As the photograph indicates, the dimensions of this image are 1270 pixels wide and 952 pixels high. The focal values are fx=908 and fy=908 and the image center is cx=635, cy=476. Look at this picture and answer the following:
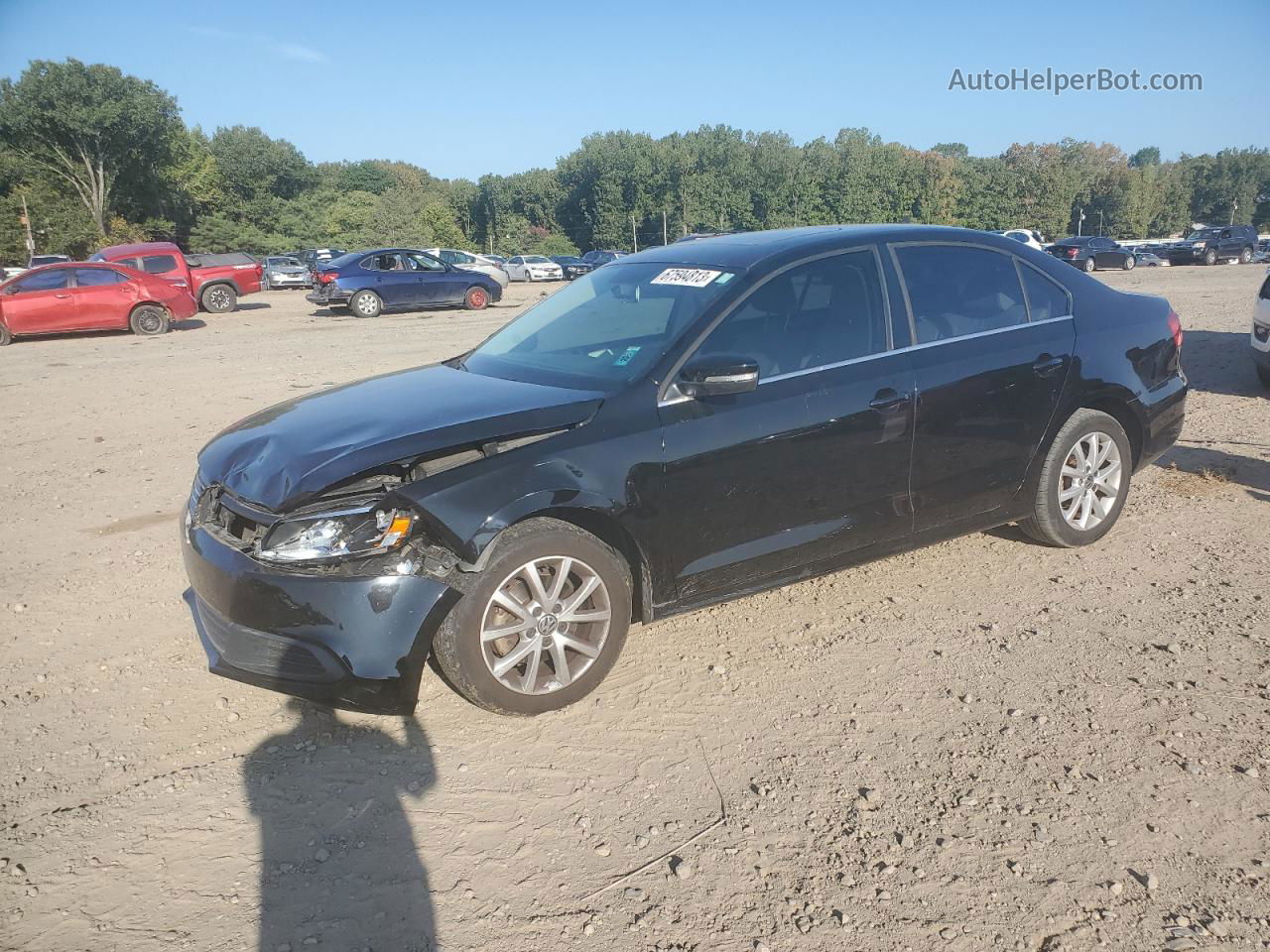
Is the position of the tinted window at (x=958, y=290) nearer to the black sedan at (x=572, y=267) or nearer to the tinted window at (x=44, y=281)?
the tinted window at (x=44, y=281)

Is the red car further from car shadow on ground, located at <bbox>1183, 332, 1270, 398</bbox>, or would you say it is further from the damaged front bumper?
car shadow on ground, located at <bbox>1183, 332, 1270, 398</bbox>

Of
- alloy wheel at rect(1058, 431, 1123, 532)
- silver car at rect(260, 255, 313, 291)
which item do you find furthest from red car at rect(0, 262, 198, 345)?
silver car at rect(260, 255, 313, 291)

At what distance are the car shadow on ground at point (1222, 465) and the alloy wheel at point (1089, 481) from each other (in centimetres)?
152

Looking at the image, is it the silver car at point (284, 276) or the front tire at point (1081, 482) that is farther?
the silver car at point (284, 276)

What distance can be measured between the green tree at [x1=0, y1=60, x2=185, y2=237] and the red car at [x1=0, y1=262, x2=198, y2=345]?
1559 inches

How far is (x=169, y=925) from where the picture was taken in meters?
2.46

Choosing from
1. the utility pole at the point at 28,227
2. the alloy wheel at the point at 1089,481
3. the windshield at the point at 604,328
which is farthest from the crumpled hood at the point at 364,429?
the utility pole at the point at 28,227

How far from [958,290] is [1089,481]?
1.34 m

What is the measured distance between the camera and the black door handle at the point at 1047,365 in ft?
14.8

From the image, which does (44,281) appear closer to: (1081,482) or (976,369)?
(976,369)

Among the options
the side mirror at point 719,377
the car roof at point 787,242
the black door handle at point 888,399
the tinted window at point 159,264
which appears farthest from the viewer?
the tinted window at point 159,264

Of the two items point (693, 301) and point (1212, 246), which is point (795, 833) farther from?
point (1212, 246)

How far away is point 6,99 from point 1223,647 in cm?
6144

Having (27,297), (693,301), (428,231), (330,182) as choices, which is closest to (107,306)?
(27,297)
